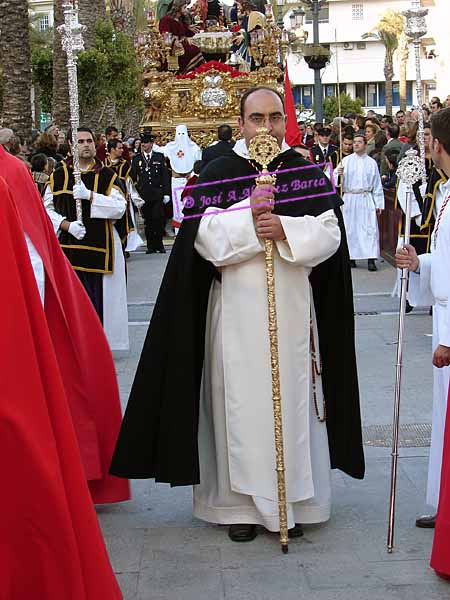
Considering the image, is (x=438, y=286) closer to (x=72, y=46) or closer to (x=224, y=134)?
(x=72, y=46)

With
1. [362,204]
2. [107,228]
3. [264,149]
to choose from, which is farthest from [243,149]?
[362,204]

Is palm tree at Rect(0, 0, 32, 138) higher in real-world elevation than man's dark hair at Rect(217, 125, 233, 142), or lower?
higher

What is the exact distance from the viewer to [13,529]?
3475 mm

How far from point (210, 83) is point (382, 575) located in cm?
1972

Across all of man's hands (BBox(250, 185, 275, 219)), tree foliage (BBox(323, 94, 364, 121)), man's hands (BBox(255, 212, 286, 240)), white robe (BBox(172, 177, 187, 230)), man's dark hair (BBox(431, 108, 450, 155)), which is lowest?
tree foliage (BBox(323, 94, 364, 121))

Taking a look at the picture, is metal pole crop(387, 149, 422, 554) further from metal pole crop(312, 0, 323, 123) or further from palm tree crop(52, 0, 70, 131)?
metal pole crop(312, 0, 323, 123)

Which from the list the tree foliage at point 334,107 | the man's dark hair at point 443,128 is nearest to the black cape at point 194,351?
the man's dark hair at point 443,128

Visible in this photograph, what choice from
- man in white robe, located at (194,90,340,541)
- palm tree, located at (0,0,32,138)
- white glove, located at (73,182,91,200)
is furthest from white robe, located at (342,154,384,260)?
man in white robe, located at (194,90,340,541)

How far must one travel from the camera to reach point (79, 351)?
16.7 feet

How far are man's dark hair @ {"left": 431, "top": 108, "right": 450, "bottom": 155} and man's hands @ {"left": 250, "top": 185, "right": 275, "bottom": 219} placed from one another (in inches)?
29.6

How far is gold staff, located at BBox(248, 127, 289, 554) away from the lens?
15.4 feet

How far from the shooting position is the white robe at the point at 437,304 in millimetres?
4453

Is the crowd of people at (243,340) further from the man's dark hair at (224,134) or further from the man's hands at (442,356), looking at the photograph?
the man's dark hair at (224,134)

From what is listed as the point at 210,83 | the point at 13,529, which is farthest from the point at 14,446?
the point at 210,83
